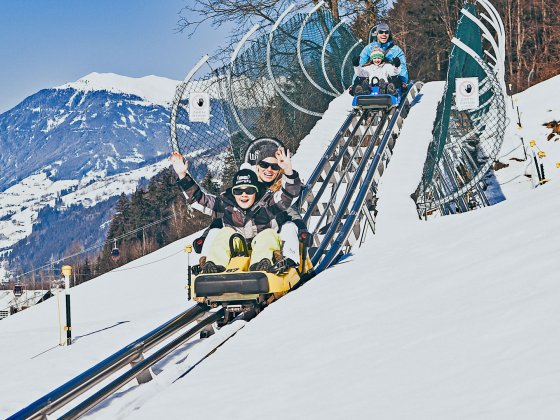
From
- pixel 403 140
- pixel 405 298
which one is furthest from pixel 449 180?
pixel 405 298

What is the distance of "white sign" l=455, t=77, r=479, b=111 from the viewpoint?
41.6ft

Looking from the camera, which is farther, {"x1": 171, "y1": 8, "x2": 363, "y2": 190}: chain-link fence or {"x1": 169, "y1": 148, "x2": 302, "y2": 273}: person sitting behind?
{"x1": 171, "y1": 8, "x2": 363, "y2": 190}: chain-link fence

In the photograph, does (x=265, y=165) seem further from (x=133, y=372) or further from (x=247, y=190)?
(x=133, y=372)

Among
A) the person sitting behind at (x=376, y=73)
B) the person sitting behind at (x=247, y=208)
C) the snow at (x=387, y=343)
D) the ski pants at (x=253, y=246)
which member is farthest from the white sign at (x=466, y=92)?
the ski pants at (x=253, y=246)

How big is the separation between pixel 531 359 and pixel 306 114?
1466 cm

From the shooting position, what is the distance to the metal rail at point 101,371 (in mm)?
5199

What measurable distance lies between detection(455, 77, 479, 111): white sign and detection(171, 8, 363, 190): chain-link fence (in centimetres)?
358

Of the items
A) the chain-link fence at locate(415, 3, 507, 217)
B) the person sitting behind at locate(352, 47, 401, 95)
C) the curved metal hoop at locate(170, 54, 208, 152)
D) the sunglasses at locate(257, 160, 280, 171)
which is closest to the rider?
the sunglasses at locate(257, 160, 280, 171)

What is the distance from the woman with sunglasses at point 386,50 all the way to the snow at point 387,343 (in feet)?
25.7

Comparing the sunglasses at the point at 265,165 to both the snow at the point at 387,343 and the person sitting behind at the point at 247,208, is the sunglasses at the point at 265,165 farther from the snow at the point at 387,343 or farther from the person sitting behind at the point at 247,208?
the snow at the point at 387,343

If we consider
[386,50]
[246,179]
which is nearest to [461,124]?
[386,50]

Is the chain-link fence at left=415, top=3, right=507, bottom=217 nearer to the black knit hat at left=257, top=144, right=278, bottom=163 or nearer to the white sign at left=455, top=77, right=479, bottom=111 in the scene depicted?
the white sign at left=455, top=77, right=479, bottom=111

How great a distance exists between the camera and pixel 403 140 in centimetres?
1458

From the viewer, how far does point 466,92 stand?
1278 centimetres
